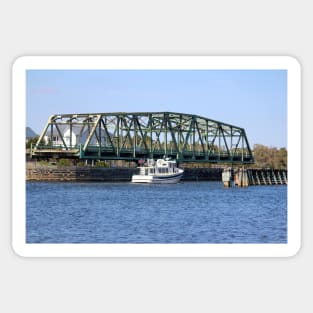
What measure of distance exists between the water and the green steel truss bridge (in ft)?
2.84

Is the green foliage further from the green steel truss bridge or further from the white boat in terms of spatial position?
the white boat

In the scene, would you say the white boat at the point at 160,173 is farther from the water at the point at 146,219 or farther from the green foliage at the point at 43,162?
the green foliage at the point at 43,162

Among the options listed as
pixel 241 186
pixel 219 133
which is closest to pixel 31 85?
pixel 219 133

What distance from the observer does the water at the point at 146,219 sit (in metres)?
11.8

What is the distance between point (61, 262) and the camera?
34.1 ft

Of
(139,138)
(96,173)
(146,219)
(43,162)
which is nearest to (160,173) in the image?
(96,173)

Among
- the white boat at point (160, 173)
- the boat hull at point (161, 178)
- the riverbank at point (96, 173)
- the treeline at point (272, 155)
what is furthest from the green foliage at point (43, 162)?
the boat hull at point (161, 178)

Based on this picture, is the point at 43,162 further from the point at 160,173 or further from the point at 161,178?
the point at 161,178

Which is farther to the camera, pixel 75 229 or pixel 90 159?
pixel 90 159

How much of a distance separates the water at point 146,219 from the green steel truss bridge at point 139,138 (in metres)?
0.86
